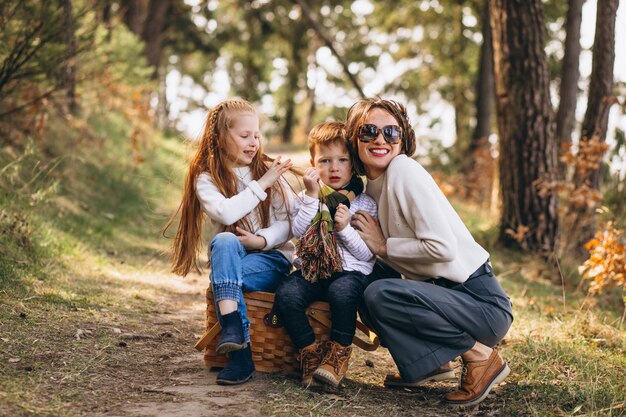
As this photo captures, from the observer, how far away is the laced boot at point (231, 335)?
12.0 ft

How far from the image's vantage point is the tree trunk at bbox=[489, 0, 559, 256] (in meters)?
7.52

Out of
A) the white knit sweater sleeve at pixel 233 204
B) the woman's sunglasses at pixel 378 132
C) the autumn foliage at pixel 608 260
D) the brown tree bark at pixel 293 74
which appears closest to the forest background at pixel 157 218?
the autumn foliage at pixel 608 260

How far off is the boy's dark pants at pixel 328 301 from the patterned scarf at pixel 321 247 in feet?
0.24

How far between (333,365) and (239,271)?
0.69m

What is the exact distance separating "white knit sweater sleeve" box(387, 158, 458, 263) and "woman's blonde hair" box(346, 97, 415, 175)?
0.28 meters

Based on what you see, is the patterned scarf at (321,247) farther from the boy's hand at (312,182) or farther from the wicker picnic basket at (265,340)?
the wicker picnic basket at (265,340)

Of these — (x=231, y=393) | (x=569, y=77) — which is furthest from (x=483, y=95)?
(x=231, y=393)

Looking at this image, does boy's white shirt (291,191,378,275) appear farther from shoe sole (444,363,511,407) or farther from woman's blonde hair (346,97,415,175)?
shoe sole (444,363,511,407)

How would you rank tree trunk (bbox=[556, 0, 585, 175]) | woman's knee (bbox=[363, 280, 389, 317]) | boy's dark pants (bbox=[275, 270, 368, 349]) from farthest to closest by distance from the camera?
tree trunk (bbox=[556, 0, 585, 175]) < boy's dark pants (bbox=[275, 270, 368, 349]) < woman's knee (bbox=[363, 280, 389, 317])

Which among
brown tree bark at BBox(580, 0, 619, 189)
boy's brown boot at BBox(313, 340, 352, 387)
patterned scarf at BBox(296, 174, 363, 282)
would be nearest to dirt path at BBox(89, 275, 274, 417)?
boy's brown boot at BBox(313, 340, 352, 387)

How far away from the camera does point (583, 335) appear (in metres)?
4.83

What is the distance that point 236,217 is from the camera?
13.1 ft

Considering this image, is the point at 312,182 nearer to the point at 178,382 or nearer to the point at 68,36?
the point at 178,382

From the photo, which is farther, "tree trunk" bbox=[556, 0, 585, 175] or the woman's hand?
"tree trunk" bbox=[556, 0, 585, 175]
